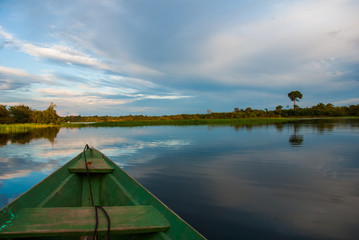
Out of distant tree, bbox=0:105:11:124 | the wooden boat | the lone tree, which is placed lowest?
the wooden boat

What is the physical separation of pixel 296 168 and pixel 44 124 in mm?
69359

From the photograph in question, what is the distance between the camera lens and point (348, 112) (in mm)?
86875

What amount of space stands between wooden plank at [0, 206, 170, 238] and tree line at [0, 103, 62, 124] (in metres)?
65.2

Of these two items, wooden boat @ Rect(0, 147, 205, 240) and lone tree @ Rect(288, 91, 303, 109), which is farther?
lone tree @ Rect(288, 91, 303, 109)

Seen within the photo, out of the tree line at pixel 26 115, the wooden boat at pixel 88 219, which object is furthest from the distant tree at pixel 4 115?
the wooden boat at pixel 88 219

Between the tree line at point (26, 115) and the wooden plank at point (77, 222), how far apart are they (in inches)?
2566

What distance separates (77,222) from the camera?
87.4 inches

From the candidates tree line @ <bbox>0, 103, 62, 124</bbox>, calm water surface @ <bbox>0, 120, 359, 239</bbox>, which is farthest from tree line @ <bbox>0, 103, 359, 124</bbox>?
calm water surface @ <bbox>0, 120, 359, 239</bbox>

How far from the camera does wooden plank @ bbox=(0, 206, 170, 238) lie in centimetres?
204

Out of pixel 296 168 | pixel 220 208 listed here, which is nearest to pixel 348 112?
pixel 296 168

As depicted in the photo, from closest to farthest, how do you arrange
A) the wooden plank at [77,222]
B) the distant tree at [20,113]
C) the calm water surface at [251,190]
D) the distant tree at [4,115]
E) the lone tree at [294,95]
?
the wooden plank at [77,222]
the calm water surface at [251,190]
the distant tree at [4,115]
the distant tree at [20,113]
the lone tree at [294,95]

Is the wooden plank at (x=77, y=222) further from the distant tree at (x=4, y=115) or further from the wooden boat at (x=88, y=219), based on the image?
the distant tree at (x=4, y=115)

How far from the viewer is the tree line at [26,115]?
53.9m

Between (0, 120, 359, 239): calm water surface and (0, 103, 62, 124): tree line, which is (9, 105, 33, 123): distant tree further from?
(0, 120, 359, 239): calm water surface
